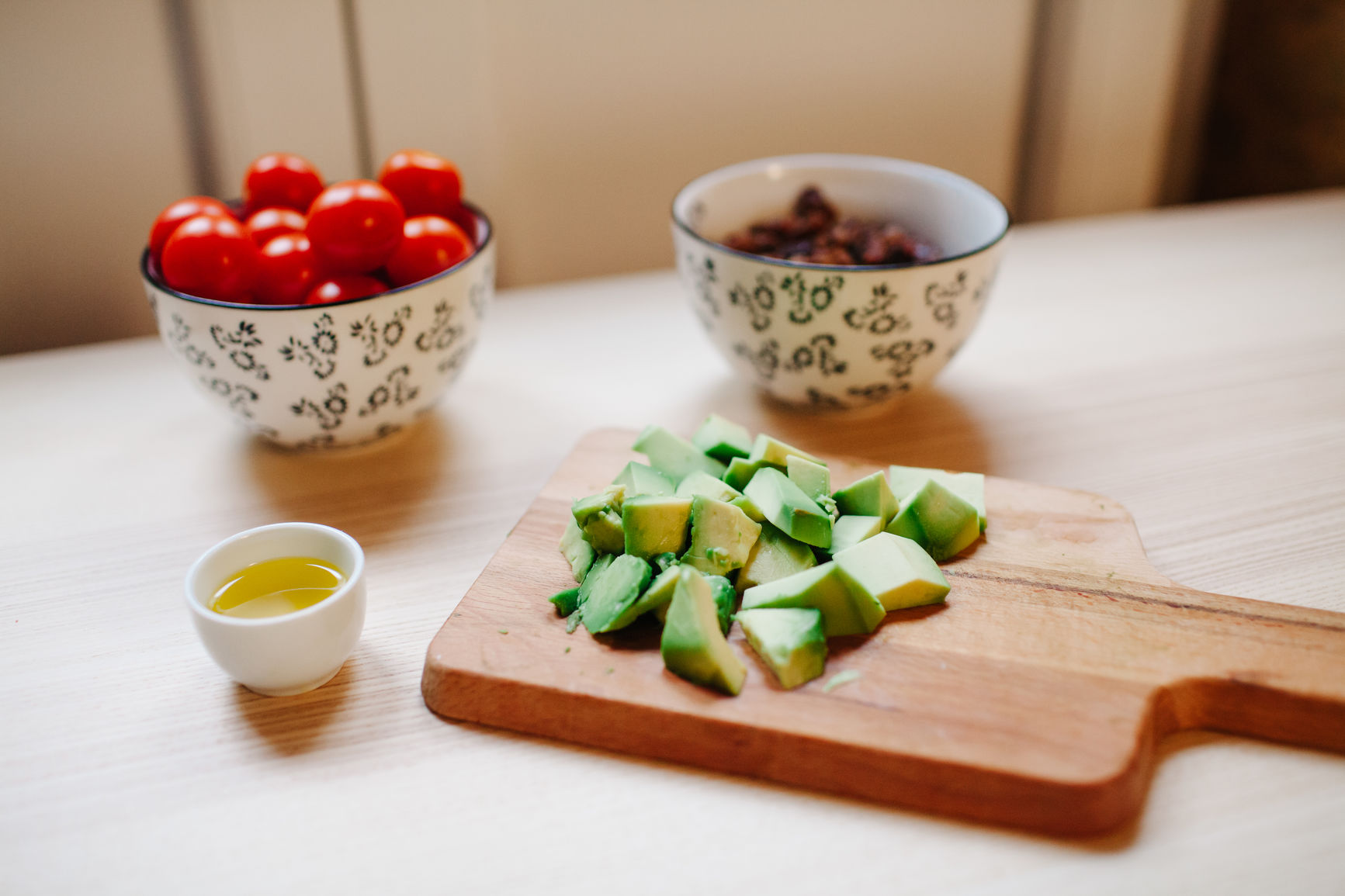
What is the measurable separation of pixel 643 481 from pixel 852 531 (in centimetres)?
19

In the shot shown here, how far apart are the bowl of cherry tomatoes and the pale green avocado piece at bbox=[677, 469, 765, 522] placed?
1.08 feet

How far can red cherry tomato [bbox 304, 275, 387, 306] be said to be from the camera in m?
1.00

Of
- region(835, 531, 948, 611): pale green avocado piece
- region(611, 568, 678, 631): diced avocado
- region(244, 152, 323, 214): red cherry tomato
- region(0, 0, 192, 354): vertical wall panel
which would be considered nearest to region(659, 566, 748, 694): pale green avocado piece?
region(611, 568, 678, 631): diced avocado

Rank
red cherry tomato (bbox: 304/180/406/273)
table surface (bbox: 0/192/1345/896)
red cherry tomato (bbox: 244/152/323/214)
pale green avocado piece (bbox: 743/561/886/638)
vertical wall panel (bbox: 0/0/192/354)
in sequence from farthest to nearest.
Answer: vertical wall panel (bbox: 0/0/192/354), red cherry tomato (bbox: 244/152/323/214), red cherry tomato (bbox: 304/180/406/273), pale green avocado piece (bbox: 743/561/886/638), table surface (bbox: 0/192/1345/896)

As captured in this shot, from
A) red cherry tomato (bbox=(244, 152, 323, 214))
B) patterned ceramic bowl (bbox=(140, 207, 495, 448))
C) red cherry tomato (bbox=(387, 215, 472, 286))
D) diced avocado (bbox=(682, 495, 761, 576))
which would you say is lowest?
diced avocado (bbox=(682, 495, 761, 576))

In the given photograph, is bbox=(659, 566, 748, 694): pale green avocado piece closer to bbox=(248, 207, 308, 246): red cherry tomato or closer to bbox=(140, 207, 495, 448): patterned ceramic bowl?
bbox=(140, 207, 495, 448): patterned ceramic bowl

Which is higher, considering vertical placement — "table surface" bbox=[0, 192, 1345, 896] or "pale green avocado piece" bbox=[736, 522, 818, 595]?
"pale green avocado piece" bbox=[736, 522, 818, 595]

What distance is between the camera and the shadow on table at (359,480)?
1.04m

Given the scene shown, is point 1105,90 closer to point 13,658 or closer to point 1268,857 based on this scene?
point 1268,857

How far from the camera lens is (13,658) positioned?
0.85 meters

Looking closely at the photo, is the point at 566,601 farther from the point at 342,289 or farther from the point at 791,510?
the point at 342,289

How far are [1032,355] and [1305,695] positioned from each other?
0.69 meters

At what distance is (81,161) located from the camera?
139cm

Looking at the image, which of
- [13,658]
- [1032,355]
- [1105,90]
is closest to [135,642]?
[13,658]
